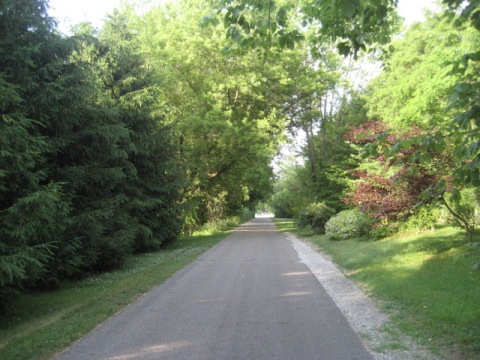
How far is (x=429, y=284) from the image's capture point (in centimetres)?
826

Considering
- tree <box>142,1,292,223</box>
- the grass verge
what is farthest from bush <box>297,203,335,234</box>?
the grass verge

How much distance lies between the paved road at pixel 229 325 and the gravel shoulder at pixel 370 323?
17 centimetres

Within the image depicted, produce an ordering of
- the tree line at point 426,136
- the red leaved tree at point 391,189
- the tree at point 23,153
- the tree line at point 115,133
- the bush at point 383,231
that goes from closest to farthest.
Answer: the tree line at point 426,136
the tree at point 23,153
the tree line at point 115,133
the red leaved tree at point 391,189
the bush at point 383,231

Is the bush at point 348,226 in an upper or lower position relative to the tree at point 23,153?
lower

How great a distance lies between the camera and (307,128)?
33.9 meters

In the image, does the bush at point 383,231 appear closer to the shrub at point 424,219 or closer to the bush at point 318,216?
the shrub at point 424,219

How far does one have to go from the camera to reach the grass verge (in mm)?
5524

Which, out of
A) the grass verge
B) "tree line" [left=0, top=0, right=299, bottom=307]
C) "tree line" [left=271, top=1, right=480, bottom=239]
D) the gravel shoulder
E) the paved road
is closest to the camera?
"tree line" [left=271, top=1, right=480, bottom=239]

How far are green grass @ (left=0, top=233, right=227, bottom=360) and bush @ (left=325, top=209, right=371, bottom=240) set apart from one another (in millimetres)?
9841

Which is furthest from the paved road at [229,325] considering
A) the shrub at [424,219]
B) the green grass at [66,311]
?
the shrub at [424,219]

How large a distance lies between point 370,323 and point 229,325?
2214 millimetres

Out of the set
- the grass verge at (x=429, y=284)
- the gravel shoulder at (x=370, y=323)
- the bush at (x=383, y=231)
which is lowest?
the gravel shoulder at (x=370, y=323)

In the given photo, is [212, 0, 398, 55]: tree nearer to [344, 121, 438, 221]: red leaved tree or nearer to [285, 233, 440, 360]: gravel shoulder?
[285, 233, 440, 360]: gravel shoulder

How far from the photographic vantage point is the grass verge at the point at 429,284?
217 inches
